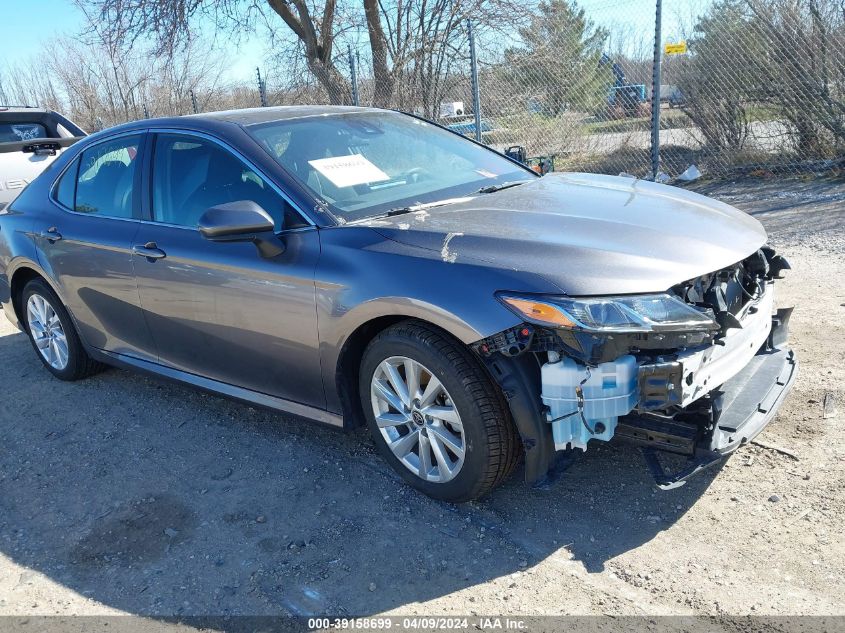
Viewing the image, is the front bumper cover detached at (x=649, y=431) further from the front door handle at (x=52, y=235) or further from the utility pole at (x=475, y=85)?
the utility pole at (x=475, y=85)

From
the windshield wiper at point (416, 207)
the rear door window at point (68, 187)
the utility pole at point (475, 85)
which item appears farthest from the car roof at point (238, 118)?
the utility pole at point (475, 85)

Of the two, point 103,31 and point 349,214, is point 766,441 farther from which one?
point 103,31

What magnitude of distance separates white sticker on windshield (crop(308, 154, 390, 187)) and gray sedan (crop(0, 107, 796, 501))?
0.01m

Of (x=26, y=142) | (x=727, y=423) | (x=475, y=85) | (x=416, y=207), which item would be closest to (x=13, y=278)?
(x=416, y=207)

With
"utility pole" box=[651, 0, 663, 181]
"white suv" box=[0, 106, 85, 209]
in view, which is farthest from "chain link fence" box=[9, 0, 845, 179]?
"white suv" box=[0, 106, 85, 209]

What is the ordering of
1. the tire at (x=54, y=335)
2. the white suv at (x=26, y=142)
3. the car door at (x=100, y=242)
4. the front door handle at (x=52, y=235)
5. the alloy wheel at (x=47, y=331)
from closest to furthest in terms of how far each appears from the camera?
the car door at (x=100, y=242)
the front door handle at (x=52, y=235)
the tire at (x=54, y=335)
the alloy wheel at (x=47, y=331)
the white suv at (x=26, y=142)

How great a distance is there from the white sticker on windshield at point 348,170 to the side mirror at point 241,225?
0.44m

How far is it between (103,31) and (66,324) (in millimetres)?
12602

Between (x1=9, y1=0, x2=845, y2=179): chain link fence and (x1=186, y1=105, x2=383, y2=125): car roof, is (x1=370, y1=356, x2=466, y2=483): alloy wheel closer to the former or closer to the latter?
(x1=186, y1=105, x2=383, y2=125): car roof

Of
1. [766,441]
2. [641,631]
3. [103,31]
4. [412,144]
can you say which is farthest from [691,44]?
[103,31]

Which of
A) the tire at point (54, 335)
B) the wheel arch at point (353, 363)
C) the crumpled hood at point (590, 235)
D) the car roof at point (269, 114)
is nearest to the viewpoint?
the crumpled hood at point (590, 235)

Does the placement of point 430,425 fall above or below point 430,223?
below

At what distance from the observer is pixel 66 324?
16.1ft

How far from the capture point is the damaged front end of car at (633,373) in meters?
2.56
